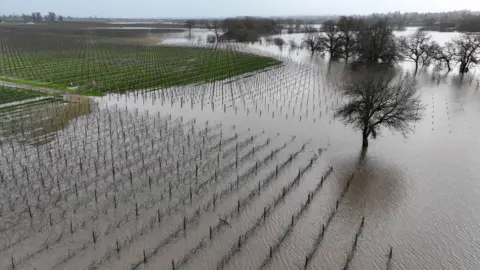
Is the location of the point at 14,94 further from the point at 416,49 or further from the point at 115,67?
the point at 416,49

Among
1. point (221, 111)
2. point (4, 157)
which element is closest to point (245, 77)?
point (221, 111)

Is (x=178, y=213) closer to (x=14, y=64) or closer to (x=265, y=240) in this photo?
(x=265, y=240)

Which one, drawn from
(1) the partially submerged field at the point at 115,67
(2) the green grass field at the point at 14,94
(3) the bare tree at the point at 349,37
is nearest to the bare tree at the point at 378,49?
(3) the bare tree at the point at 349,37

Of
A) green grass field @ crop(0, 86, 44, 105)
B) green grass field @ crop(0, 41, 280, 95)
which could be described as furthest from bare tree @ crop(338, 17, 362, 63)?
green grass field @ crop(0, 86, 44, 105)

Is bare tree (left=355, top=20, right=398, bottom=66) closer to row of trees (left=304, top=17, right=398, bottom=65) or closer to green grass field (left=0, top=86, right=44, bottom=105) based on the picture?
row of trees (left=304, top=17, right=398, bottom=65)

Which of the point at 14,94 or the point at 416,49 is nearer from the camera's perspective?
the point at 14,94

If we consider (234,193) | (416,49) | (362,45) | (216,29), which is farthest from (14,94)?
(216,29)

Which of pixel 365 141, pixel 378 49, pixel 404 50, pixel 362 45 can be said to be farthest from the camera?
pixel 362 45

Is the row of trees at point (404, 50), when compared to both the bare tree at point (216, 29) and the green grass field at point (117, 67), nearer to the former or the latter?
the green grass field at point (117, 67)
